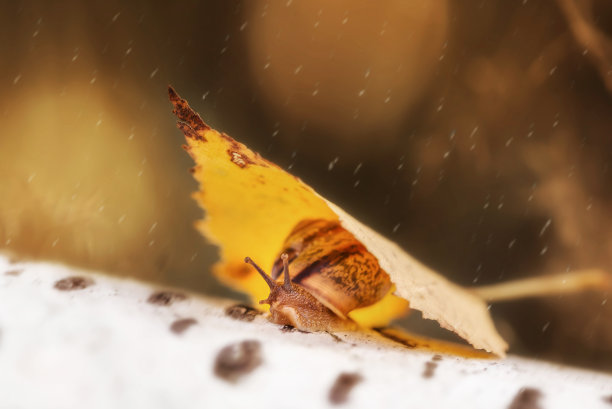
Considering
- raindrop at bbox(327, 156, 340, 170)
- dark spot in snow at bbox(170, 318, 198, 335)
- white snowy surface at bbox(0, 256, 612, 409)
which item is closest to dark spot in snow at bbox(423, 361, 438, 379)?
white snowy surface at bbox(0, 256, 612, 409)

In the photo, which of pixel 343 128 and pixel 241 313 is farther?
pixel 343 128

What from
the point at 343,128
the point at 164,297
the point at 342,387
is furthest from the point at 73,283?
the point at 343,128

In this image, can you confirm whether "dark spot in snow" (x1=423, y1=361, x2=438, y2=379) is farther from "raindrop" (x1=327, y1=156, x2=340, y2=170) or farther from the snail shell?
"raindrop" (x1=327, y1=156, x2=340, y2=170)

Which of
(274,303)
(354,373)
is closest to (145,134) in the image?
(274,303)

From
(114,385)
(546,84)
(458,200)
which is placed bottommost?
(114,385)

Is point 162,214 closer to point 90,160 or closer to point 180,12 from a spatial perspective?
point 90,160

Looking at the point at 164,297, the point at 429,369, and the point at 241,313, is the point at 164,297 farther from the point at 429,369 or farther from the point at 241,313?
the point at 429,369
